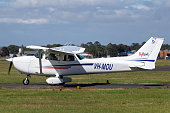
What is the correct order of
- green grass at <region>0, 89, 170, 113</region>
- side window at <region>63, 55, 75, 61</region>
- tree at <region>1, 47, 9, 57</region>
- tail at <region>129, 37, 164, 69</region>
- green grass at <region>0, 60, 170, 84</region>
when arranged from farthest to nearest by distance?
tree at <region>1, 47, 9, 57</region> < green grass at <region>0, 60, 170, 84</region> < side window at <region>63, 55, 75, 61</region> < tail at <region>129, 37, 164, 69</region> < green grass at <region>0, 89, 170, 113</region>

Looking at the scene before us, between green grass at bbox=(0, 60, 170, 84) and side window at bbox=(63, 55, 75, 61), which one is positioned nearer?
side window at bbox=(63, 55, 75, 61)

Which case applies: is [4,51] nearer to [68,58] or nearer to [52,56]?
[52,56]

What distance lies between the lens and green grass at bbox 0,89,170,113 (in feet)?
34.9

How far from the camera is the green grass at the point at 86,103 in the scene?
1064cm

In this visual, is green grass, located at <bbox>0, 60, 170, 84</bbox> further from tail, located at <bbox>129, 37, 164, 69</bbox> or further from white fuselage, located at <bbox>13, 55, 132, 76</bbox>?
tail, located at <bbox>129, 37, 164, 69</bbox>

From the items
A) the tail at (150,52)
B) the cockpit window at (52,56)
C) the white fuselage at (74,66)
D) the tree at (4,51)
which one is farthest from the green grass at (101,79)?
the tree at (4,51)

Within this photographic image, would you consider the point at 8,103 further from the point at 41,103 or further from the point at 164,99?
the point at 164,99

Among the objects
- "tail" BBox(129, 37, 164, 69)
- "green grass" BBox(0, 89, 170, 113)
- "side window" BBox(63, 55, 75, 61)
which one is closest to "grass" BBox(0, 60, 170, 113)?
"green grass" BBox(0, 89, 170, 113)

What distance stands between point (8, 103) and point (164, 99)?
252 inches

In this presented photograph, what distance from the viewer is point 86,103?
39.9 feet

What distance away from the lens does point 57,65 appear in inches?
779

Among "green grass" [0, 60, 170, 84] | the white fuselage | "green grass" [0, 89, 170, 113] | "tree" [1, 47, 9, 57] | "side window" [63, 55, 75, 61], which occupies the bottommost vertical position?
"green grass" [0, 89, 170, 113]

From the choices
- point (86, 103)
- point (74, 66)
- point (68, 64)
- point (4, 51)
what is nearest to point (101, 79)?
point (74, 66)

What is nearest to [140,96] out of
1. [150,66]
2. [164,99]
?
[164,99]
